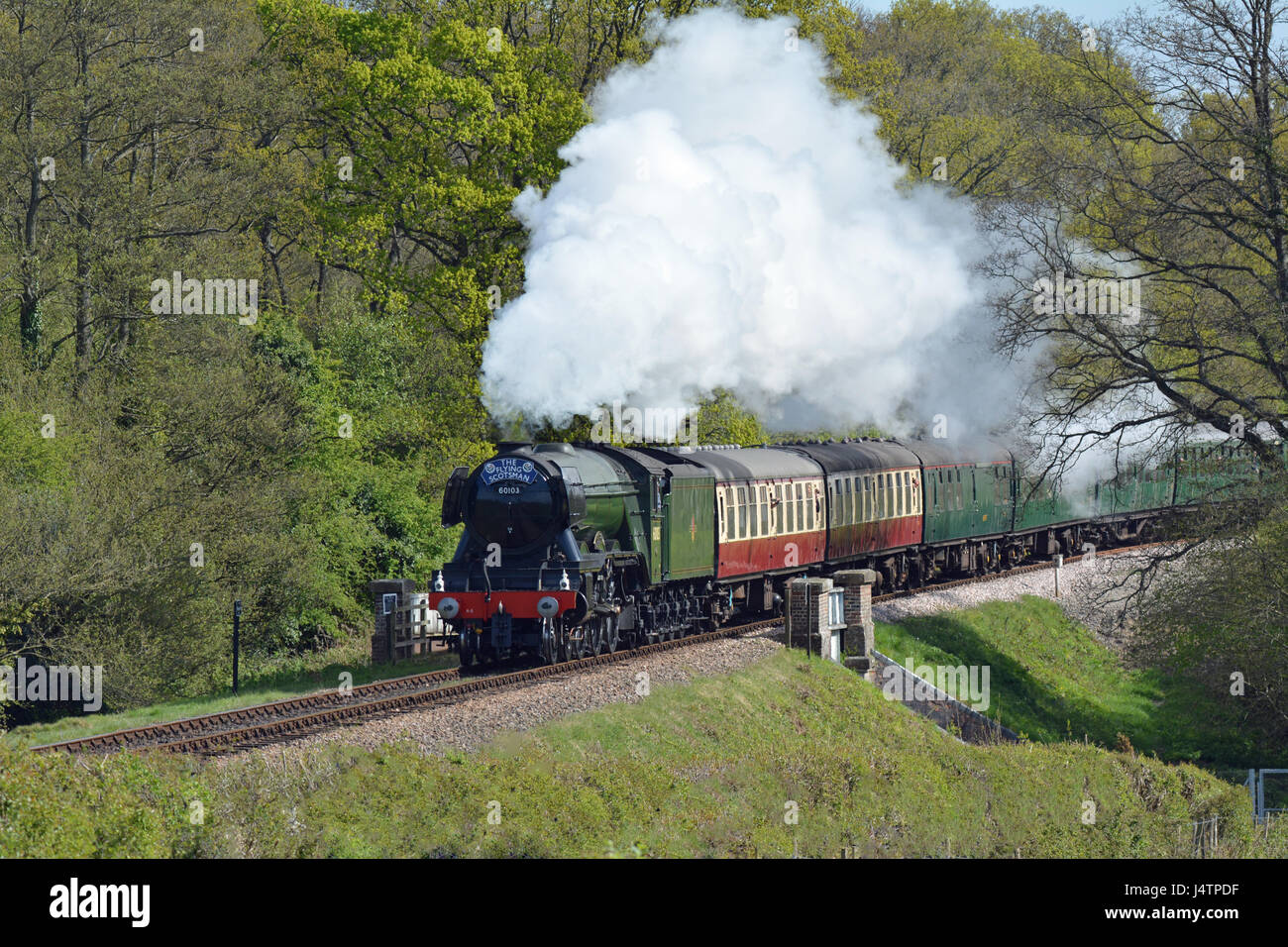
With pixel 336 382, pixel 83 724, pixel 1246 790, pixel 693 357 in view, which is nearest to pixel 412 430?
pixel 336 382

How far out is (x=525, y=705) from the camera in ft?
57.7

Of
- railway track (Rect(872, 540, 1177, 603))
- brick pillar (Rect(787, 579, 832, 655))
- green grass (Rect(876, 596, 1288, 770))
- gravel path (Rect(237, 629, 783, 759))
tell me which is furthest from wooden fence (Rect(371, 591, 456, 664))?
railway track (Rect(872, 540, 1177, 603))

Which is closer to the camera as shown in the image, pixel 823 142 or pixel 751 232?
pixel 751 232

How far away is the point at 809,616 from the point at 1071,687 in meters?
9.16

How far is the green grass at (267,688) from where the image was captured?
56.3 ft

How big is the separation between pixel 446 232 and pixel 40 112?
10299 mm

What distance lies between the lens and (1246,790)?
19.8m

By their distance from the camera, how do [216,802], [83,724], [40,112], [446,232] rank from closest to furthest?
[216,802] → [83,724] → [40,112] → [446,232]

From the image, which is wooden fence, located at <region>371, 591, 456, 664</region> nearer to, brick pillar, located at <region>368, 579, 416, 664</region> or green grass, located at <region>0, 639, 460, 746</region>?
brick pillar, located at <region>368, 579, 416, 664</region>

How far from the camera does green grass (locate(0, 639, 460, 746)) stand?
17.2 meters

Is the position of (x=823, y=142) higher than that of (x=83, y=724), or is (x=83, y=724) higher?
(x=823, y=142)

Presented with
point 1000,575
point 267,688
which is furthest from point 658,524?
point 1000,575
